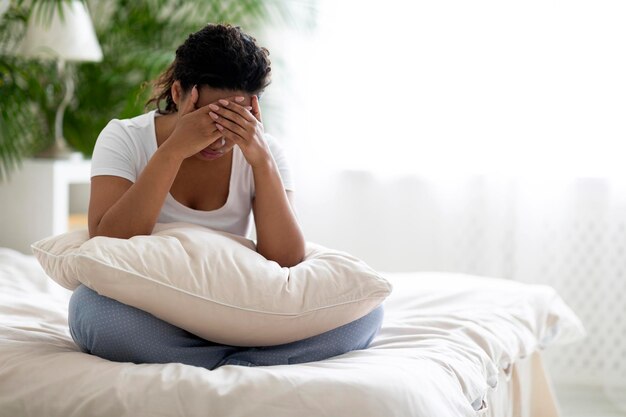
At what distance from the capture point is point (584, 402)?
2863 millimetres

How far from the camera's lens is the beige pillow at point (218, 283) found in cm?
134

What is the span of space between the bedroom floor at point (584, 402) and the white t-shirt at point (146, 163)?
4.69ft

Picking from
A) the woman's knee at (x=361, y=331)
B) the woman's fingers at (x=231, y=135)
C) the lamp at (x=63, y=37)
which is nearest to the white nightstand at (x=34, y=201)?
the lamp at (x=63, y=37)

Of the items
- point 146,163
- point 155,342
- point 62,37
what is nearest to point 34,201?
point 62,37

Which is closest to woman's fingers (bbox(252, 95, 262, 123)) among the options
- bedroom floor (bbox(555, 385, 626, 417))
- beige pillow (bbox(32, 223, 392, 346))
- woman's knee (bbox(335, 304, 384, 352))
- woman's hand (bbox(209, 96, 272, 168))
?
woman's hand (bbox(209, 96, 272, 168))

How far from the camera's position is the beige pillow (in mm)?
1343

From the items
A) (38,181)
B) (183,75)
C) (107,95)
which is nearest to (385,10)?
(107,95)

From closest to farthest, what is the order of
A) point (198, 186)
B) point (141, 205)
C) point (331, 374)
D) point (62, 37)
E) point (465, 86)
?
point (331, 374) → point (141, 205) → point (198, 186) → point (62, 37) → point (465, 86)

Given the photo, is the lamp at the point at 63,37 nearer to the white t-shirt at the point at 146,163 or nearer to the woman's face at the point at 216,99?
the white t-shirt at the point at 146,163

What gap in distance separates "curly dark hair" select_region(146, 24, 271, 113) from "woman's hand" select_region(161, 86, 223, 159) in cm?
8

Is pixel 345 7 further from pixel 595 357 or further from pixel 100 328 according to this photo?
pixel 100 328

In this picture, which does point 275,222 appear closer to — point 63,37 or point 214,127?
point 214,127

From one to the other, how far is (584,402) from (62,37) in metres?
2.02

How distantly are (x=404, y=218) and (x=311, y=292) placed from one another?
1872mm
